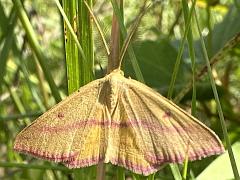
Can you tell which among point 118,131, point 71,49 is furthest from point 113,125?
point 71,49

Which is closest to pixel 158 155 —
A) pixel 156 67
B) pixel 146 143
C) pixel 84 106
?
pixel 146 143

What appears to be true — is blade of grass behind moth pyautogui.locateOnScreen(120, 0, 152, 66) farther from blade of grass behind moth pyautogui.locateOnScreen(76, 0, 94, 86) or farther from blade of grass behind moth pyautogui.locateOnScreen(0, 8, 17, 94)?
blade of grass behind moth pyautogui.locateOnScreen(0, 8, 17, 94)

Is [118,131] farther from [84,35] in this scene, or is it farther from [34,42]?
[34,42]

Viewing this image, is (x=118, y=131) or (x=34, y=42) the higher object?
(x=34, y=42)

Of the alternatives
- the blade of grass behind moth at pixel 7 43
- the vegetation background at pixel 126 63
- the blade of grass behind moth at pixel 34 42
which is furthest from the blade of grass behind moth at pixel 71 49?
the blade of grass behind moth at pixel 7 43

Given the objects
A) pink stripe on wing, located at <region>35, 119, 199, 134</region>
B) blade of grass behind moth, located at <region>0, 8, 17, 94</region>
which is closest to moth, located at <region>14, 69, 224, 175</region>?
pink stripe on wing, located at <region>35, 119, 199, 134</region>

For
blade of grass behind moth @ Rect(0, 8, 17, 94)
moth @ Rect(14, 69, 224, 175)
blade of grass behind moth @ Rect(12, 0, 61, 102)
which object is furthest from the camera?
blade of grass behind moth @ Rect(0, 8, 17, 94)

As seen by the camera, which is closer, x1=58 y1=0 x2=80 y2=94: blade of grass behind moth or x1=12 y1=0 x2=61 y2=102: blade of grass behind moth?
x1=58 y1=0 x2=80 y2=94: blade of grass behind moth

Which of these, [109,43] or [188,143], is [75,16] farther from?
[188,143]
